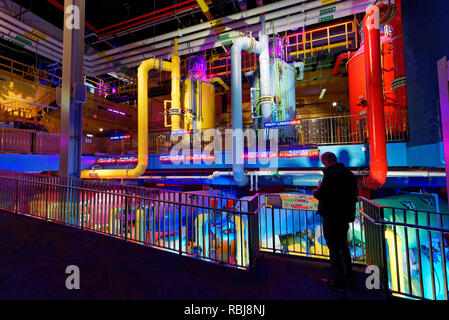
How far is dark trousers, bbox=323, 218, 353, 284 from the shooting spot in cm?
264

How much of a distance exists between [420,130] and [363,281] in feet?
17.8

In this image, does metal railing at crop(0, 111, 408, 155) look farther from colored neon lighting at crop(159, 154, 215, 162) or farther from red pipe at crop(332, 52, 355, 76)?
red pipe at crop(332, 52, 355, 76)

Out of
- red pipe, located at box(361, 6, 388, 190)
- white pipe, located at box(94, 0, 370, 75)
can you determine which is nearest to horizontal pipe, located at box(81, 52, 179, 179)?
white pipe, located at box(94, 0, 370, 75)

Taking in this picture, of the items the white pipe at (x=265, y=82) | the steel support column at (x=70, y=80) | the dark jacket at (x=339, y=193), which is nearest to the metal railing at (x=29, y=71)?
the steel support column at (x=70, y=80)

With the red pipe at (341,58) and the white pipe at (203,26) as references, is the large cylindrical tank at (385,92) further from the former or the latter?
the white pipe at (203,26)

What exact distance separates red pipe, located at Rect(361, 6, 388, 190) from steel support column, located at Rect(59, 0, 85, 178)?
8.60 meters

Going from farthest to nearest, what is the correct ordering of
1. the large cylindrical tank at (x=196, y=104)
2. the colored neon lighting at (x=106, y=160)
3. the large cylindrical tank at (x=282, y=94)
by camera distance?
the colored neon lighting at (x=106, y=160), the large cylindrical tank at (x=196, y=104), the large cylindrical tank at (x=282, y=94)

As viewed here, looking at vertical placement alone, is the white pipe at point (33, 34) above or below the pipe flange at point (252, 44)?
above

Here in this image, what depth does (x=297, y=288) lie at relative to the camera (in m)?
2.67

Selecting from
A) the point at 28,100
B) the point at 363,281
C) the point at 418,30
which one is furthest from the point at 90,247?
the point at 28,100

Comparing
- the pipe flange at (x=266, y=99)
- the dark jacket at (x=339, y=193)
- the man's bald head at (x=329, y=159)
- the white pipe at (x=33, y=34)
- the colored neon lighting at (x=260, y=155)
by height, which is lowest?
the dark jacket at (x=339, y=193)

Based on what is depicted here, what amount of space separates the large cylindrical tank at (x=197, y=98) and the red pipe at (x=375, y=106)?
6.99 meters

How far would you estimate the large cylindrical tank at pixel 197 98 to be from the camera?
35.1ft

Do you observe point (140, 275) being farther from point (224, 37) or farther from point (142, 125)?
point (224, 37)
